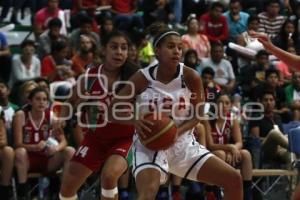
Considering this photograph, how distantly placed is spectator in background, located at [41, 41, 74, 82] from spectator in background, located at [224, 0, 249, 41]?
3751 mm

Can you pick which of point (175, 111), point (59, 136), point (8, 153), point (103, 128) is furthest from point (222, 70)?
point (175, 111)

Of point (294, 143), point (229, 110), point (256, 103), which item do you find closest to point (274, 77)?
point (256, 103)

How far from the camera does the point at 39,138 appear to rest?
10.7 m

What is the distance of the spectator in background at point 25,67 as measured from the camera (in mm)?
12500

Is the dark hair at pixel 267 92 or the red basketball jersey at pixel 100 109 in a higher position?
the red basketball jersey at pixel 100 109

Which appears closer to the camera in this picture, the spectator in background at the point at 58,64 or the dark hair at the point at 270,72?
the spectator in background at the point at 58,64

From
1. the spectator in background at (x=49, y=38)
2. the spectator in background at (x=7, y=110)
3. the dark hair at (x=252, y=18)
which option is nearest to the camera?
the spectator in background at (x=7, y=110)

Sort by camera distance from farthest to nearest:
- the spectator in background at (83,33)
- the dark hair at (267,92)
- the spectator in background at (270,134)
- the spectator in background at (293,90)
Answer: the spectator in background at (83,33) < the spectator in background at (293,90) < the dark hair at (267,92) < the spectator in background at (270,134)

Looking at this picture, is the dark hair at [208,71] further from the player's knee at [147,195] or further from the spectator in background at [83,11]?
the player's knee at [147,195]

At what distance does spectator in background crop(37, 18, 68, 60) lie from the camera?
13.4m

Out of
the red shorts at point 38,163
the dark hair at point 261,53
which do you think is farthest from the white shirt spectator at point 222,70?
the red shorts at point 38,163

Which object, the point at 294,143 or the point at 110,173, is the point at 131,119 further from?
the point at 294,143

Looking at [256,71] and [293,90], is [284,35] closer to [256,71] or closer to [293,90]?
[256,71]

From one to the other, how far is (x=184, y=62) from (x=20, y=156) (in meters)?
3.32
